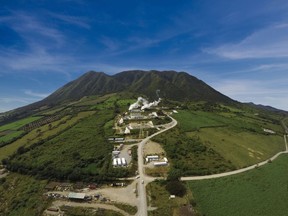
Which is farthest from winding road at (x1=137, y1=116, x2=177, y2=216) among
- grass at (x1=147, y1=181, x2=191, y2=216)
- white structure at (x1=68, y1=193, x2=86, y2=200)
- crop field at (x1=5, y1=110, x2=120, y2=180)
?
white structure at (x1=68, y1=193, x2=86, y2=200)

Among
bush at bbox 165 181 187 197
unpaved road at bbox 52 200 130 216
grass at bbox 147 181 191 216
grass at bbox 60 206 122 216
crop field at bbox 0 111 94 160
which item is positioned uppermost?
crop field at bbox 0 111 94 160

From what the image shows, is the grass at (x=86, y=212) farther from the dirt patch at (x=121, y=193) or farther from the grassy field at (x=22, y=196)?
the grassy field at (x=22, y=196)

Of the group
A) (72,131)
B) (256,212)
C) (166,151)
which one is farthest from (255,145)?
(72,131)

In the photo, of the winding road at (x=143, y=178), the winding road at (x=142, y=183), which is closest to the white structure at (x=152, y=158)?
the winding road at (x=142, y=183)

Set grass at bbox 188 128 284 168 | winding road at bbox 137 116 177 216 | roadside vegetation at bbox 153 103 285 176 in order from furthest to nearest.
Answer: grass at bbox 188 128 284 168, roadside vegetation at bbox 153 103 285 176, winding road at bbox 137 116 177 216

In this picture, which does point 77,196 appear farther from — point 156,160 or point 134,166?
point 156,160

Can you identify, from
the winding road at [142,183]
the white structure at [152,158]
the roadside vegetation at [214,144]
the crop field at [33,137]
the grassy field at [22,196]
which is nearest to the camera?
the winding road at [142,183]

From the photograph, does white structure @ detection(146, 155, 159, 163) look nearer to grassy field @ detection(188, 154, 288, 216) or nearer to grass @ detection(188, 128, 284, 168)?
grassy field @ detection(188, 154, 288, 216)
